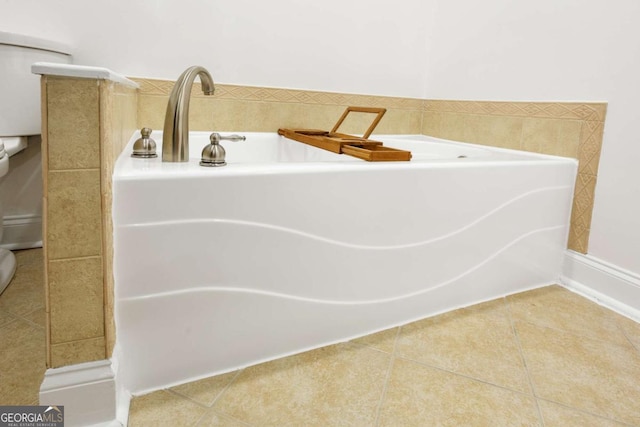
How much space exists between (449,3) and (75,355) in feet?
8.15

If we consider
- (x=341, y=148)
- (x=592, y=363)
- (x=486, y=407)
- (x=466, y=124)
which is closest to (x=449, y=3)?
(x=466, y=124)

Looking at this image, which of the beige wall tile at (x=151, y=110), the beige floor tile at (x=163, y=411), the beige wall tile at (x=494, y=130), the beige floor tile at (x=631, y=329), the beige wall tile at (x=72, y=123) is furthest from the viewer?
the beige wall tile at (x=494, y=130)

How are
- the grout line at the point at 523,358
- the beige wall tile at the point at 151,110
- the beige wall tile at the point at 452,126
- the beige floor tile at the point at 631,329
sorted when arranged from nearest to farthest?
the grout line at the point at 523,358
the beige floor tile at the point at 631,329
the beige wall tile at the point at 151,110
the beige wall tile at the point at 452,126

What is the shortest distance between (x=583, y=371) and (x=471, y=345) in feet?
0.99

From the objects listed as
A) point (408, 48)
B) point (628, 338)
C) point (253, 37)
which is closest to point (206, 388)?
point (628, 338)

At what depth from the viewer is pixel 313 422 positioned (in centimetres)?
96

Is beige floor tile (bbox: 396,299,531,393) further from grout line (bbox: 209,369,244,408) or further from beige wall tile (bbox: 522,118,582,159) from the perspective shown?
beige wall tile (bbox: 522,118,582,159)

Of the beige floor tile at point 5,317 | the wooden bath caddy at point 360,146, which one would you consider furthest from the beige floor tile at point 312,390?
the beige floor tile at point 5,317

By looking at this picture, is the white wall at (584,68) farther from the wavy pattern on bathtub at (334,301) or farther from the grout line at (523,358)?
the grout line at (523,358)

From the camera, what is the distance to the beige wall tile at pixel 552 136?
179 centimetres

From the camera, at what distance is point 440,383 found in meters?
1.12

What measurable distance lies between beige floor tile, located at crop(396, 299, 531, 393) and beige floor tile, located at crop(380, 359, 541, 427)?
50 mm

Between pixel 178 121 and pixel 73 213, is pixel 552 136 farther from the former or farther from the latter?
pixel 73 213

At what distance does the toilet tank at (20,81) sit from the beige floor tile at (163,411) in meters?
1.17
